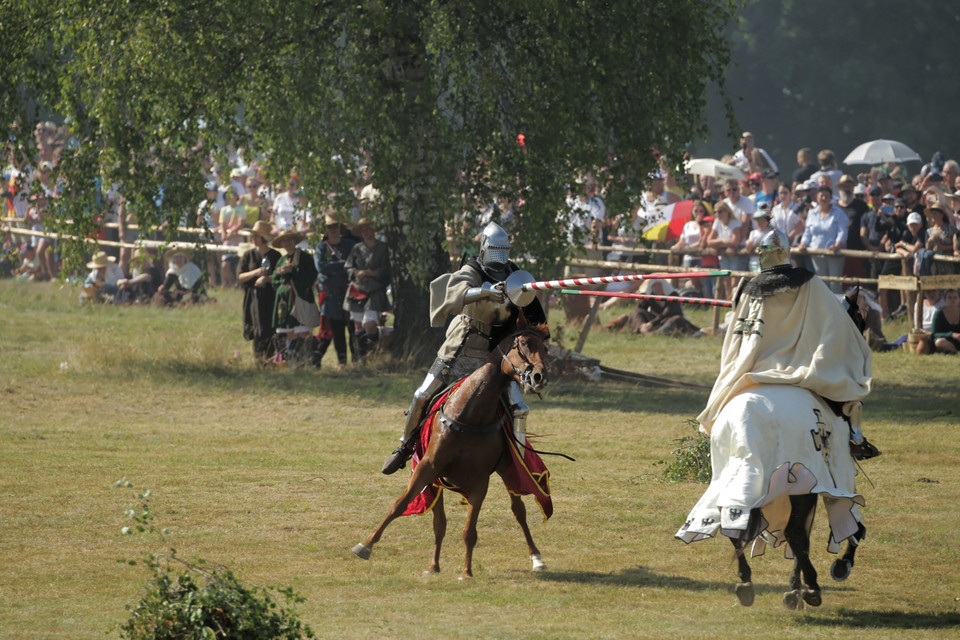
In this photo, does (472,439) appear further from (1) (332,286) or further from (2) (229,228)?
(2) (229,228)

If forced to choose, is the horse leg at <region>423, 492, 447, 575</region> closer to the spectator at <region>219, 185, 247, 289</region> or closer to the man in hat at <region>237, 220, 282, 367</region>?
the man in hat at <region>237, 220, 282, 367</region>

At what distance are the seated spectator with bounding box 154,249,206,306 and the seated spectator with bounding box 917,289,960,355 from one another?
521 inches

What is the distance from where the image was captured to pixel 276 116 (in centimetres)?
1672

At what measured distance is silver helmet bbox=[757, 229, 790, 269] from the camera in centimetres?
855

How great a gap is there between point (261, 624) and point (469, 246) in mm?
11024

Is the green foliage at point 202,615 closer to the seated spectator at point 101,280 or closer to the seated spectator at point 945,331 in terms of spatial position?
the seated spectator at point 945,331

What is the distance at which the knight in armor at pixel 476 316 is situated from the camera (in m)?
8.94

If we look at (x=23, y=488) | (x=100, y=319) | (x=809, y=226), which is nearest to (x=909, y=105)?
(x=809, y=226)

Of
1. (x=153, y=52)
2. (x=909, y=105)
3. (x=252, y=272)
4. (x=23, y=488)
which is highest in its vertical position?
(x=909, y=105)

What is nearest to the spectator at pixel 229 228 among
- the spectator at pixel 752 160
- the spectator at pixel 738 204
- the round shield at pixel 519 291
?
the spectator at pixel 738 204

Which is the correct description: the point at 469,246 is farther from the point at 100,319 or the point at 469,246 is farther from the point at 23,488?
the point at 100,319

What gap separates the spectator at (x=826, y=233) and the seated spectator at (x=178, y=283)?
1124 cm

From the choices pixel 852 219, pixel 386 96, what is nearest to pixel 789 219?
pixel 852 219

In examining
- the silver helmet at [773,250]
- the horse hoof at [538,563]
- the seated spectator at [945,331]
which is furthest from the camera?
the seated spectator at [945,331]
